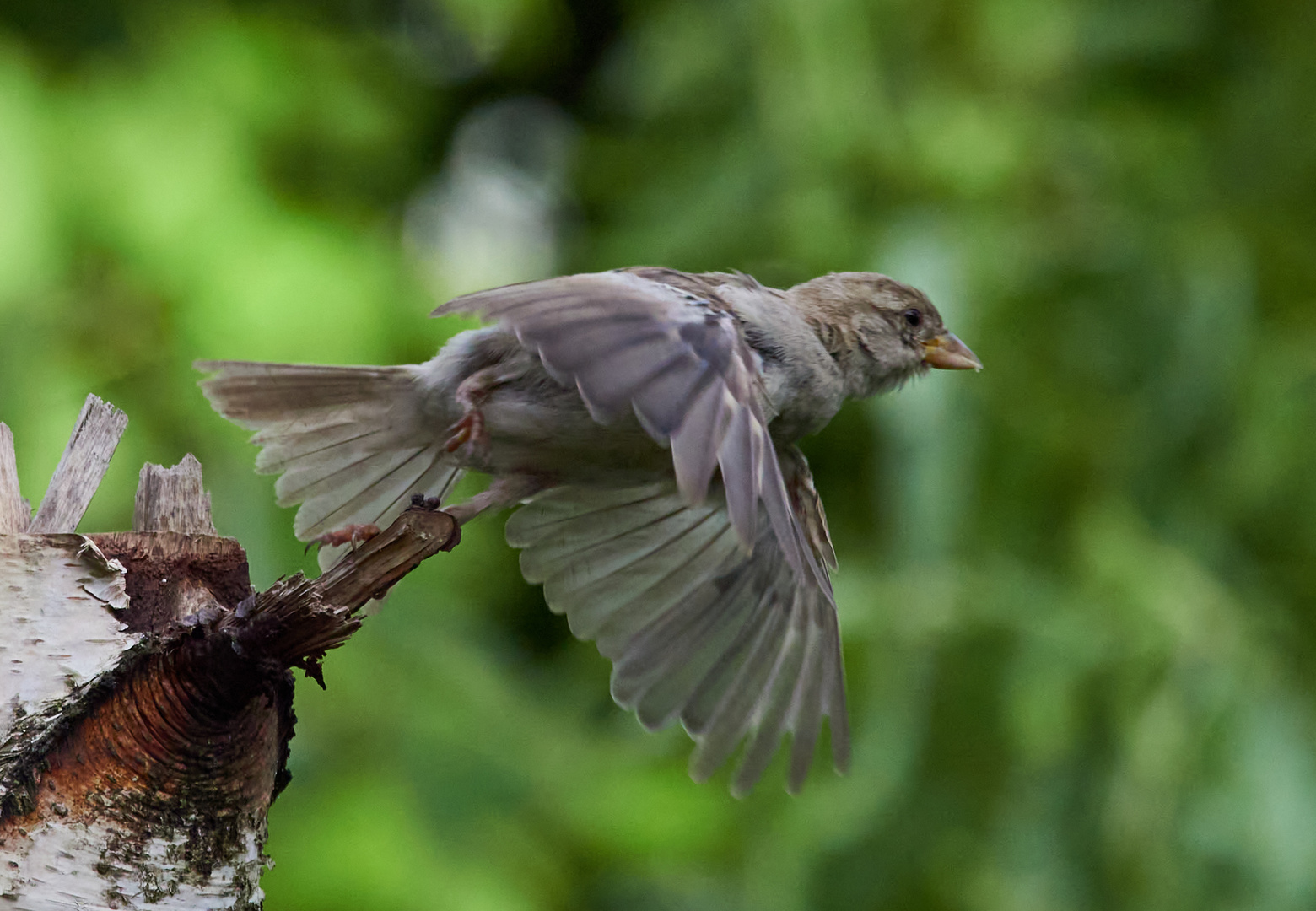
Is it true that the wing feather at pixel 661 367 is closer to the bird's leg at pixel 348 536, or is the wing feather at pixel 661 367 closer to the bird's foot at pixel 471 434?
the bird's foot at pixel 471 434

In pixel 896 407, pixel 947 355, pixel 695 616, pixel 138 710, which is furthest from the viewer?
pixel 896 407

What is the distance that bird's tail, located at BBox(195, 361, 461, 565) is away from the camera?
3.31m

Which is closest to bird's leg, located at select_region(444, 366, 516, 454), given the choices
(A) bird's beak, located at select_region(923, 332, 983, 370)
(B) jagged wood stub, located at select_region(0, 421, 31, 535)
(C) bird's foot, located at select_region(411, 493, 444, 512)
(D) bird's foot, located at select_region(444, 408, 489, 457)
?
(D) bird's foot, located at select_region(444, 408, 489, 457)

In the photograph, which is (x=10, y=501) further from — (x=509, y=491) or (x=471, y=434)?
(x=509, y=491)

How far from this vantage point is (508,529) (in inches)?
A: 138

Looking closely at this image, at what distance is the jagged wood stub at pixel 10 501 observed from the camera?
2.32 meters

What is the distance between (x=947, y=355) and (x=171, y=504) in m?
2.14

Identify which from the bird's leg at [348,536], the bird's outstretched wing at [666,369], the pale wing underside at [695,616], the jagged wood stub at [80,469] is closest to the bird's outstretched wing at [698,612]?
the pale wing underside at [695,616]

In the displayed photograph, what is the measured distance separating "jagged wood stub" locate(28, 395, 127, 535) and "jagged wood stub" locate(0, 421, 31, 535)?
23mm

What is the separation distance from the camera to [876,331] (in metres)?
3.79

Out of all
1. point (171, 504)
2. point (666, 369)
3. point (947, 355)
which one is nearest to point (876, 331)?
point (947, 355)

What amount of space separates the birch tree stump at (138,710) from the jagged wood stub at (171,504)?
3 cm

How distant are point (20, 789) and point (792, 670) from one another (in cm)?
192

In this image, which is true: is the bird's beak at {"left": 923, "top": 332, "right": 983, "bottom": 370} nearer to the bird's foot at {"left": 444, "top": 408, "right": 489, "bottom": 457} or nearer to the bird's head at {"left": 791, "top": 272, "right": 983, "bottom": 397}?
the bird's head at {"left": 791, "top": 272, "right": 983, "bottom": 397}
